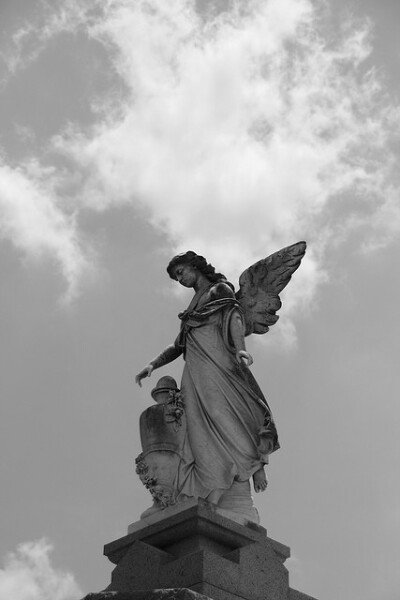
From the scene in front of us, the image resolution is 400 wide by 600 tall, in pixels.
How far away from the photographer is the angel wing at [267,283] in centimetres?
1234

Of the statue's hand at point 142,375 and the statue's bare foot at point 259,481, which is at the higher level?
the statue's hand at point 142,375

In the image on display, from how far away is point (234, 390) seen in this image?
1116cm

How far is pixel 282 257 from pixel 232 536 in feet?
13.5

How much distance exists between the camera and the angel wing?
1234cm

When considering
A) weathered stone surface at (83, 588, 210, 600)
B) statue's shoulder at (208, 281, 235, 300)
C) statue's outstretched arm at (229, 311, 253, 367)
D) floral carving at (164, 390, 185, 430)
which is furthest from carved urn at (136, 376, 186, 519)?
weathered stone surface at (83, 588, 210, 600)

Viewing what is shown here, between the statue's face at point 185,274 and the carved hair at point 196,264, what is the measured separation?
0.13ft

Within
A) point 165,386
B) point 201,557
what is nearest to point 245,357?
point 165,386

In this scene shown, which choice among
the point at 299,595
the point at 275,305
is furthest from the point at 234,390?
the point at 299,595

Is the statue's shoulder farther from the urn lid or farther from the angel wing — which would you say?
the urn lid

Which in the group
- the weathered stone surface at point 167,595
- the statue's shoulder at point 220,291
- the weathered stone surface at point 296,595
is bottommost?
the weathered stone surface at point 167,595

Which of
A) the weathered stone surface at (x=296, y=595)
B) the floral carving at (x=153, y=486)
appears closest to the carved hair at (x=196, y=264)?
the floral carving at (x=153, y=486)

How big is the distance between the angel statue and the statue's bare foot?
11mm

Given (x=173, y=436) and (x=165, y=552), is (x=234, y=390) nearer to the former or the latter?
(x=173, y=436)

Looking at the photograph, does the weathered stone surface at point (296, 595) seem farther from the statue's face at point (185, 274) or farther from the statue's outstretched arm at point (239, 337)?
the statue's face at point (185, 274)
